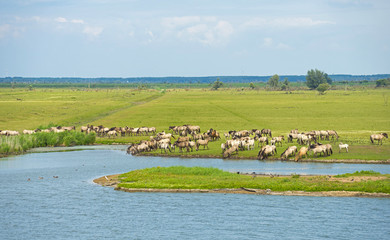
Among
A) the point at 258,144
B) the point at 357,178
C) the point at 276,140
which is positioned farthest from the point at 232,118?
the point at 357,178

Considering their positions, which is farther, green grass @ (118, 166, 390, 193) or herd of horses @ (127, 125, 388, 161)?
herd of horses @ (127, 125, 388, 161)

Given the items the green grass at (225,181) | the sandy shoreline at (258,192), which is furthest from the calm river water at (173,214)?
the green grass at (225,181)

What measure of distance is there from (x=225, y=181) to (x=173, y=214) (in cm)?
597

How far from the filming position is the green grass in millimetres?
28531

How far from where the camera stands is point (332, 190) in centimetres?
2833

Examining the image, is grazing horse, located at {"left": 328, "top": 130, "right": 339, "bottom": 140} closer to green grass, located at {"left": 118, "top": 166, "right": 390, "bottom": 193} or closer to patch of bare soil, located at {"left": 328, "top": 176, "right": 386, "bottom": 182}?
green grass, located at {"left": 118, "top": 166, "right": 390, "bottom": 193}

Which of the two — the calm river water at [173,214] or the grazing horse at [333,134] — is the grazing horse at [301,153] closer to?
the calm river water at [173,214]

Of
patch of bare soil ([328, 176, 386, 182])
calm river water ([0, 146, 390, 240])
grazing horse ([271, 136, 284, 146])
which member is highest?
grazing horse ([271, 136, 284, 146])

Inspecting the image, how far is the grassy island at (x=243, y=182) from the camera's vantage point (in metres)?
28.5

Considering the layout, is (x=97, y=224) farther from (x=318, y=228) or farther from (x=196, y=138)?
(x=196, y=138)

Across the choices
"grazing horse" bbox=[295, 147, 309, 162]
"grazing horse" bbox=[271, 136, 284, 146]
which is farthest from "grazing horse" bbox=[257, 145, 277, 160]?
"grazing horse" bbox=[271, 136, 284, 146]

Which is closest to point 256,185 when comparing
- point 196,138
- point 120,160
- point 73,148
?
point 120,160

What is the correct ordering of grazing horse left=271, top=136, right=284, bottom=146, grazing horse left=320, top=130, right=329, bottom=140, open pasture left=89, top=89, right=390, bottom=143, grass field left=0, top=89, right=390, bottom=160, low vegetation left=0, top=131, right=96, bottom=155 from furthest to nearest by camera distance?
open pasture left=89, top=89, right=390, bottom=143 < grass field left=0, top=89, right=390, bottom=160 < low vegetation left=0, top=131, right=96, bottom=155 < grazing horse left=320, top=130, right=329, bottom=140 < grazing horse left=271, top=136, right=284, bottom=146

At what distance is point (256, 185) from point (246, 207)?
3336 millimetres
